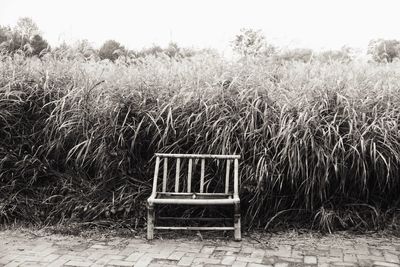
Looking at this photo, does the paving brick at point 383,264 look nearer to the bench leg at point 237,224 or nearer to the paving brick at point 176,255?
the bench leg at point 237,224

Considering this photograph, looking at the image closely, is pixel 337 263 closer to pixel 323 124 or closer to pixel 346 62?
pixel 323 124

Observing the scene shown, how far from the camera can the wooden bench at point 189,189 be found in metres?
4.04

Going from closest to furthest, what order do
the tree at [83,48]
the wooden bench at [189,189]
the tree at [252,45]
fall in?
the wooden bench at [189,189] < the tree at [252,45] < the tree at [83,48]

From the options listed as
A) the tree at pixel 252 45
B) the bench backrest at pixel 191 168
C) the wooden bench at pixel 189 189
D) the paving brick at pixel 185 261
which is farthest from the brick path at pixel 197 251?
the tree at pixel 252 45

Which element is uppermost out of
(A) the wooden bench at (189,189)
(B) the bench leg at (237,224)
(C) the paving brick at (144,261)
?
(A) the wooden bench at (189,189)

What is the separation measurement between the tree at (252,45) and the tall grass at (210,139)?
51cm

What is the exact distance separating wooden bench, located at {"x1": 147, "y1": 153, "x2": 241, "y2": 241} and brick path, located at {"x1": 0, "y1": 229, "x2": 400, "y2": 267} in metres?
0.19

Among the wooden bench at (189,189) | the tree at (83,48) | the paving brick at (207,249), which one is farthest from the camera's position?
the tree at (83,48)

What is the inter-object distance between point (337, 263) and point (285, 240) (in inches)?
25.3

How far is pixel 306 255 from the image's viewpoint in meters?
3.76

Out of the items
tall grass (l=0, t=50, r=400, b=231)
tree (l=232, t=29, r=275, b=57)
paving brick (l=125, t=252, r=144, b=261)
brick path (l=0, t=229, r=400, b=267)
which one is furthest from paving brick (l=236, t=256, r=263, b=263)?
tree (l=232, t=29, r=275, b=57)

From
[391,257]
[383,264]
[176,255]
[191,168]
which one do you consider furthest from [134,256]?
[391,257]

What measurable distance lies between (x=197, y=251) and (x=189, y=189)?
0.68m

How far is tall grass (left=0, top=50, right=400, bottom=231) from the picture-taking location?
14.3ft
